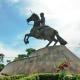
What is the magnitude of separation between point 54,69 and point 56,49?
2.70m

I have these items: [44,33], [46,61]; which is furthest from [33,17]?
[46,61]

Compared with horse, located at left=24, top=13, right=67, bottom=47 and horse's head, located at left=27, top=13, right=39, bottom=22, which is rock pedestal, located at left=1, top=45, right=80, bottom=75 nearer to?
horse, located at left=24, top=13, right=67, bottom=47

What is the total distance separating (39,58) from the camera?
91.9ft

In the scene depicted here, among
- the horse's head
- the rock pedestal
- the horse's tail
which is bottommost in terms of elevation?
the rock pedestal

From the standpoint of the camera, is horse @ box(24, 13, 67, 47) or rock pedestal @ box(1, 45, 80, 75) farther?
horse @ box(24, 13, 67, 47)

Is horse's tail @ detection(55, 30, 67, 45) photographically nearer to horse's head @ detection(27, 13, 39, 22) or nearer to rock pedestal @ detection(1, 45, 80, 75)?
rock pedestal @ detection(1, 45, 80, 75)

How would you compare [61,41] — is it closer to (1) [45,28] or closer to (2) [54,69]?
(1) [45,28]

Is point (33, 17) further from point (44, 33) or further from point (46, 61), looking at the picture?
point (46, 61)

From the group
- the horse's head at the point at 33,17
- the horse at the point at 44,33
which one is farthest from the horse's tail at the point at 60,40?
the horse's head at the point at 33,17

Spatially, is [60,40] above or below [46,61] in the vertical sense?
above

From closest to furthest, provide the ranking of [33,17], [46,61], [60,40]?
[46,61], [60,40], [33,17]

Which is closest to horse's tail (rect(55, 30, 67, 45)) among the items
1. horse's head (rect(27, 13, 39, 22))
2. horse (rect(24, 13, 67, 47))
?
horse (rect(24, 13, 67, 47))

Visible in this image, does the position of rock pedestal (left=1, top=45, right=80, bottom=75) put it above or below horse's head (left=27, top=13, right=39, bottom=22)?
below

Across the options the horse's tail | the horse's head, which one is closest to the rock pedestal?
the horse's tail
